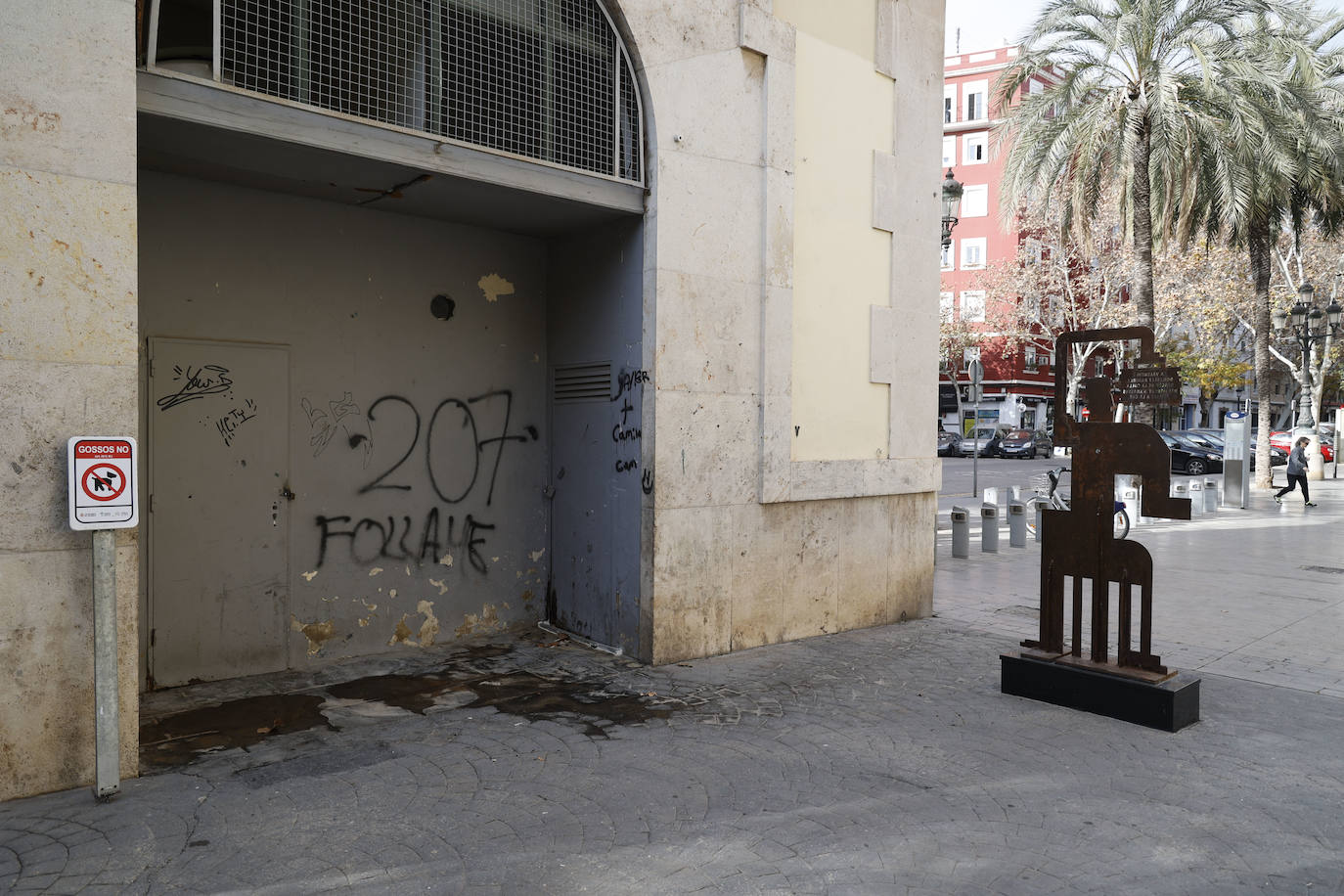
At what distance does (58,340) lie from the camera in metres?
4.13

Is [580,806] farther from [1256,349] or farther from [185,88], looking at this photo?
[1256,349]

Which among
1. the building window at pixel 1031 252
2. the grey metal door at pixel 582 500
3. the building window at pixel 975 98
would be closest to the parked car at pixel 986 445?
the building window at pixel 1031 252

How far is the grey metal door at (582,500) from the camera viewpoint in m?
7.08

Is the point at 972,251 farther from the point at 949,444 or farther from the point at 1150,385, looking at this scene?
the point at 1150,385

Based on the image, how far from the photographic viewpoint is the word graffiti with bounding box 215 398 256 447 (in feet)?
20.0

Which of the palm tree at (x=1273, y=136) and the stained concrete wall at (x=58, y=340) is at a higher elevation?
the palm tree at (x=1273, y=136)

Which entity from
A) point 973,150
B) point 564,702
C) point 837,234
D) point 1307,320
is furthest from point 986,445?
point 564,702

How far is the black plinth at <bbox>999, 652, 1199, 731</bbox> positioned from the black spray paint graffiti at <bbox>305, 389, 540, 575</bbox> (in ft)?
13.0

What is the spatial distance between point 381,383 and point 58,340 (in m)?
2.77

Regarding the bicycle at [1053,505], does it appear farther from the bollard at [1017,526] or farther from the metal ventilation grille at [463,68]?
the metal ventilation grille at [463,68]

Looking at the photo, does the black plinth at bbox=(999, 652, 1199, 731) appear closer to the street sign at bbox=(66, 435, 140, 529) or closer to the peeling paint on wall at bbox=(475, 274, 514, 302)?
the peeling paint on wall at bbox=(475, 274, 514, 302)

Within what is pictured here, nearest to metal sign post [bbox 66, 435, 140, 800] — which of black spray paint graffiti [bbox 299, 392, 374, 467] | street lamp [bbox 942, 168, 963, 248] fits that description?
black spray paint graffiti [bbox 299, 392, 374, 467]

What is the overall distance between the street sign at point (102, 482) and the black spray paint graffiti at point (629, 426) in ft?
10.8

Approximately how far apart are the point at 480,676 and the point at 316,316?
8.85 feet
